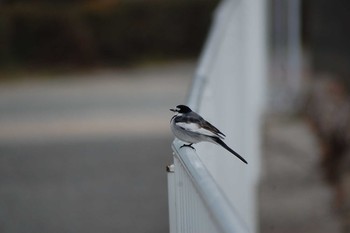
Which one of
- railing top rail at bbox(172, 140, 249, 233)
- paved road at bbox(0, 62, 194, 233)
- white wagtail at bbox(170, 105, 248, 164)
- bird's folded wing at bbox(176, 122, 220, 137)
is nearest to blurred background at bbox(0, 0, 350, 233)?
paved road at bbox(0, 62, 194, 233)

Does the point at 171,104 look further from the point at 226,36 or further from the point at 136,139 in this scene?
the point at 226,36

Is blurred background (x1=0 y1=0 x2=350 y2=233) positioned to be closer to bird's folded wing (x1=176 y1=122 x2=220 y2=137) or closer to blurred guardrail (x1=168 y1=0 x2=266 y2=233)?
blurred guardrail (x1=168 y1=0 x2=266 y2=233)

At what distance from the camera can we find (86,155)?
45.3 feet

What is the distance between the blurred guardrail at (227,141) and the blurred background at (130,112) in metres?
1.06

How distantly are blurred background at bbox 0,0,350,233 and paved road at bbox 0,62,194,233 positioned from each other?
1.0 inches

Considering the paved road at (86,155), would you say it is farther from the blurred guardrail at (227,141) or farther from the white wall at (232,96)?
the blurred guardrail at (227,141)

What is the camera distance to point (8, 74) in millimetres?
23984

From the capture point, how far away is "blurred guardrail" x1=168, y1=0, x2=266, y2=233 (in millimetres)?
3664

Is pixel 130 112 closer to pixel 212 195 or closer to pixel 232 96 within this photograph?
pixel 232 96

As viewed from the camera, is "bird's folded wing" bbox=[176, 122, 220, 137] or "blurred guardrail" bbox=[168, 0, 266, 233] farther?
"bird's folded wing" bbox=[176, 122, 220, 137]

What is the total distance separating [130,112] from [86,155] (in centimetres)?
335

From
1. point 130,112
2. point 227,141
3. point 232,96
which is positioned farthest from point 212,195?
point 130,112

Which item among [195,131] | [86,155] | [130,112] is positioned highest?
[130,112]

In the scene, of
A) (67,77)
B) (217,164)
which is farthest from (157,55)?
(217,164)
